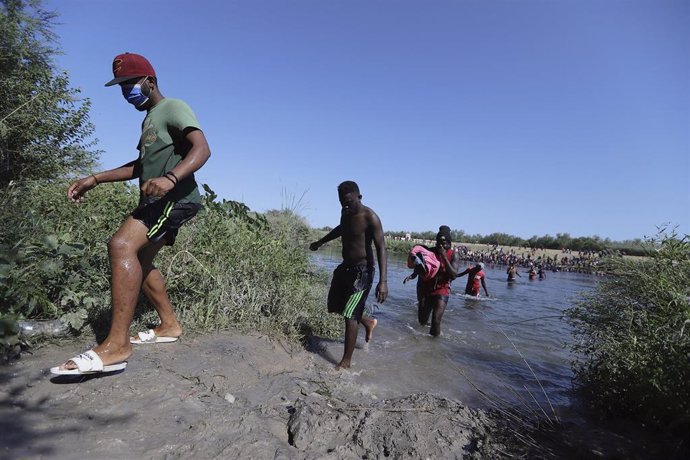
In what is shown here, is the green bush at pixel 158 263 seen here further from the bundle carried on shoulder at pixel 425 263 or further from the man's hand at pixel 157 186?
the bundle carried on shoulder at pixel 425 263

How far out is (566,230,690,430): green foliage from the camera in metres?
2.65

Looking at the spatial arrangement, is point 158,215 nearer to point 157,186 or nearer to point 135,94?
point 157,186

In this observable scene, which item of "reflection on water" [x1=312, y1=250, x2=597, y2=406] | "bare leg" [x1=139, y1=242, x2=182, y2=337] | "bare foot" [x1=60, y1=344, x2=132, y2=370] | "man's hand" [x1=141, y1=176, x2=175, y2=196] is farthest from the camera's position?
"reflection on water" [x1=312, y1=250, x2=597, y2=406]

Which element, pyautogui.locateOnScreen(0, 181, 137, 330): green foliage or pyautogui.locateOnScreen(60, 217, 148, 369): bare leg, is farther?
pyautogui.locateOnScreen(0, 181, 137, 330): green foliage

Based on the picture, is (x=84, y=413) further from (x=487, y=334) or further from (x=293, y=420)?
(x=487, y=334)

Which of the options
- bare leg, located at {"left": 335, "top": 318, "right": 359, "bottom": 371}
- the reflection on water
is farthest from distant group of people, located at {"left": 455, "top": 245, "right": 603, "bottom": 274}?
bare leg, located at {"left": 335, "top": 318, "right": 359, "bottom": 371}

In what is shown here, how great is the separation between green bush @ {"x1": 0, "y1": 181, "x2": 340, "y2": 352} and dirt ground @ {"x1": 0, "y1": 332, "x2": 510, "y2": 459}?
552 mm

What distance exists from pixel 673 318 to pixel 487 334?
496 centimetres

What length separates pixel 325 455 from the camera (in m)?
2.22

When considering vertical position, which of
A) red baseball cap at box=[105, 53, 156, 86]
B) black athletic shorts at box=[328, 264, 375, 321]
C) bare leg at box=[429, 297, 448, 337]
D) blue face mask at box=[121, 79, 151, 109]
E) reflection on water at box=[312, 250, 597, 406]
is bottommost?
reflection on water at box=[312, 250, 597, 406]

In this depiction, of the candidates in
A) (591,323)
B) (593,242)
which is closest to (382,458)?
(591,323)

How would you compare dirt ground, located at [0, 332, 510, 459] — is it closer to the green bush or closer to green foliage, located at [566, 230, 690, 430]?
the green bush

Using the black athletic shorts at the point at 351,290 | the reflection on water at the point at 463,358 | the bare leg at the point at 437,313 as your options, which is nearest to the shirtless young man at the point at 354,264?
the black athletic shorts at the point at 351,290

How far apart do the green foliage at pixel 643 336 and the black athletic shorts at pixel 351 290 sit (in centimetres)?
239
